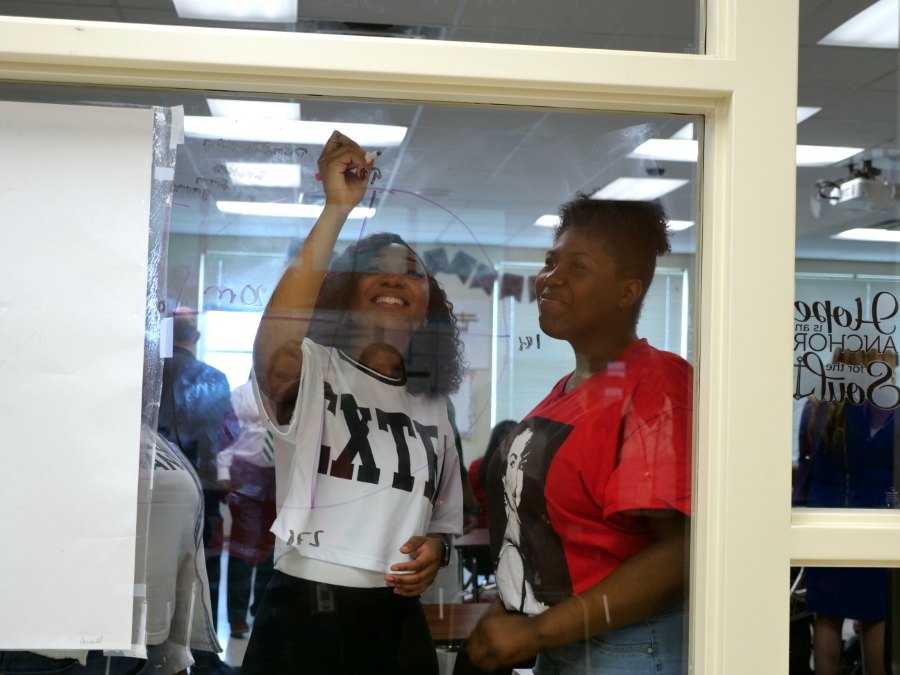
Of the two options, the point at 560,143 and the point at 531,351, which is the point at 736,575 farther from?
the point at 560,143

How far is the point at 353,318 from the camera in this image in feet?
3.13

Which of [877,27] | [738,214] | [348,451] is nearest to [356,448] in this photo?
[348,451]

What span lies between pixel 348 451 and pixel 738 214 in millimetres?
572

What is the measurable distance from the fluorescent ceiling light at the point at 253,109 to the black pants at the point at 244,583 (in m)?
0.58

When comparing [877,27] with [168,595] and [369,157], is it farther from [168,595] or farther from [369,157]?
[168,595]

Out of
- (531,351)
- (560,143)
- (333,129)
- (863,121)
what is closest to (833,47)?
(863,121)

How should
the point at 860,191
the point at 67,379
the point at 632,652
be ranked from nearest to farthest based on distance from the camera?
the point at 67,379 < the point at 632,652 < the point at 860,191

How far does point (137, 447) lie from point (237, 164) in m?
0.38

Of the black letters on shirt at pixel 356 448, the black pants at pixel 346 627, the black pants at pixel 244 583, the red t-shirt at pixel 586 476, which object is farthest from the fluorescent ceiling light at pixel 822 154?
the black pants at pixel 244 583

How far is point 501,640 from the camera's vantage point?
96cm

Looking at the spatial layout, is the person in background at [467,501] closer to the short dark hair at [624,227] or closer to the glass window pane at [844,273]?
the short dark hair at [624,227]

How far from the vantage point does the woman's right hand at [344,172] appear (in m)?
0.94

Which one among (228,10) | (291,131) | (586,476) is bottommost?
(586,476)

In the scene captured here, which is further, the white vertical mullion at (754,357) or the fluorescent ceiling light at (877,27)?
the fluorescent ceiling light at (877,27)
